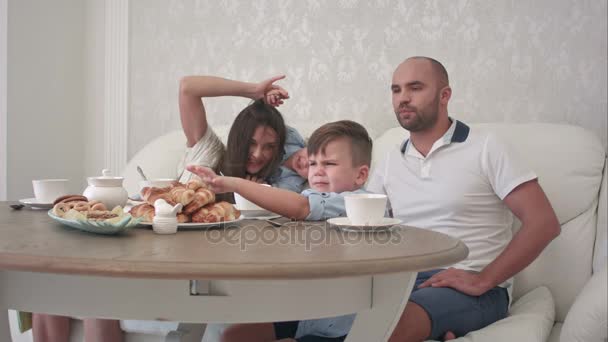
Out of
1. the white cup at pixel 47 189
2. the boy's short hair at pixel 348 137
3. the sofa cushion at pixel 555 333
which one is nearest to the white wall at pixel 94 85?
the white cup at pixel 47 189

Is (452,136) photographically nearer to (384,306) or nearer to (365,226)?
(365,226)

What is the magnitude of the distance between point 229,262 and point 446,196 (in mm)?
1110

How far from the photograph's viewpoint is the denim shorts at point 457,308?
1522mm

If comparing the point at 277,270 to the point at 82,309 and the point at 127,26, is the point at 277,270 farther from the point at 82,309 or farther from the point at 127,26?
the point at 127,26

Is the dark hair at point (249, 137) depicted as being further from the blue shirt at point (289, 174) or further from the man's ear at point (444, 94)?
the man's ear at point (444, 94)

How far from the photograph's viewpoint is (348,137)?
1.66 metres

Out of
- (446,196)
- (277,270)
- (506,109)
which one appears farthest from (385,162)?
(277,270)

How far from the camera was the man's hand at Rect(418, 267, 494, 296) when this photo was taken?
163cm

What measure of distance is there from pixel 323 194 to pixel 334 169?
0.18 metres

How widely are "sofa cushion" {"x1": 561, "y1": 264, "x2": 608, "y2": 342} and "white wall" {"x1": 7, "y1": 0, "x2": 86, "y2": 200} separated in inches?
101

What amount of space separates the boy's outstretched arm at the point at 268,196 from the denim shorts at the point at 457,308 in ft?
1.37

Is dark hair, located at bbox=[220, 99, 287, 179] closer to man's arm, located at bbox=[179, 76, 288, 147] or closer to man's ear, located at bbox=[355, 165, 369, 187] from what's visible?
man's arm, located at bbox=[179, 76, 288, 147]

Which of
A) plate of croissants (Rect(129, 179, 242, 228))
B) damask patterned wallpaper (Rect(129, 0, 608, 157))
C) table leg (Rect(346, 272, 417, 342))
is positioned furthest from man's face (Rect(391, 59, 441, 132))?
table leg (Rect(346, 272, 417, 342))

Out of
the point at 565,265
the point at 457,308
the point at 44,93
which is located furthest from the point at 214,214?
the point at 44,93
